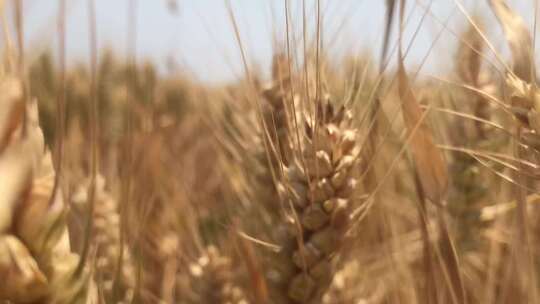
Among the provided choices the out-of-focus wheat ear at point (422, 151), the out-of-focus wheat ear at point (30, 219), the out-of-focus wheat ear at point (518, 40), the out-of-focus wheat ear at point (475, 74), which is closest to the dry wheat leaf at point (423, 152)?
the out-of-focus wheat ear at point (422, 151)

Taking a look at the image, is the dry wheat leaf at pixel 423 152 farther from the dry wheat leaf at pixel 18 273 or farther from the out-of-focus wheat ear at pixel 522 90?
the dry wheat leaf at pixel 18 273

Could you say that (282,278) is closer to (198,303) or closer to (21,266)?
(198,303)

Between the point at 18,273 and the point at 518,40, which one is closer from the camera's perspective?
the point at 18,273

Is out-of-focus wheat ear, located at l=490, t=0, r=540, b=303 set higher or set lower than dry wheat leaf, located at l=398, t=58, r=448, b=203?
higher

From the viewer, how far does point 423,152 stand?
74 cm

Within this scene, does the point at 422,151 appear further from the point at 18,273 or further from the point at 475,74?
the point at 18,273

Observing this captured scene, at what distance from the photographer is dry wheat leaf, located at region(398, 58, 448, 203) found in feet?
2.38

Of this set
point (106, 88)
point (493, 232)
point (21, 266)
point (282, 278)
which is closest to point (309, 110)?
point (282, 278)

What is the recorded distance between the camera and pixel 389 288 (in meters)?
1.02

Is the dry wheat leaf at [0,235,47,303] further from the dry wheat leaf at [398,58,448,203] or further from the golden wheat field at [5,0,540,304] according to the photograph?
the dry wheat leaf at [398,58,448,203]

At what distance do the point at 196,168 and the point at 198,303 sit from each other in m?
1.14

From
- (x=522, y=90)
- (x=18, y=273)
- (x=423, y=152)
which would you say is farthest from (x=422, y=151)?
(x=18, y=273)

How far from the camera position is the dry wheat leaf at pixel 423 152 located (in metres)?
0.73

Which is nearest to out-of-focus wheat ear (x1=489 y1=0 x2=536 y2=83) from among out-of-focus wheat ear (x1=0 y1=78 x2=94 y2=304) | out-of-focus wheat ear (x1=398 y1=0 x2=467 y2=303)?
out-of-focus wheat ear (x1=398 y1=0 x2=467 y2=303)
